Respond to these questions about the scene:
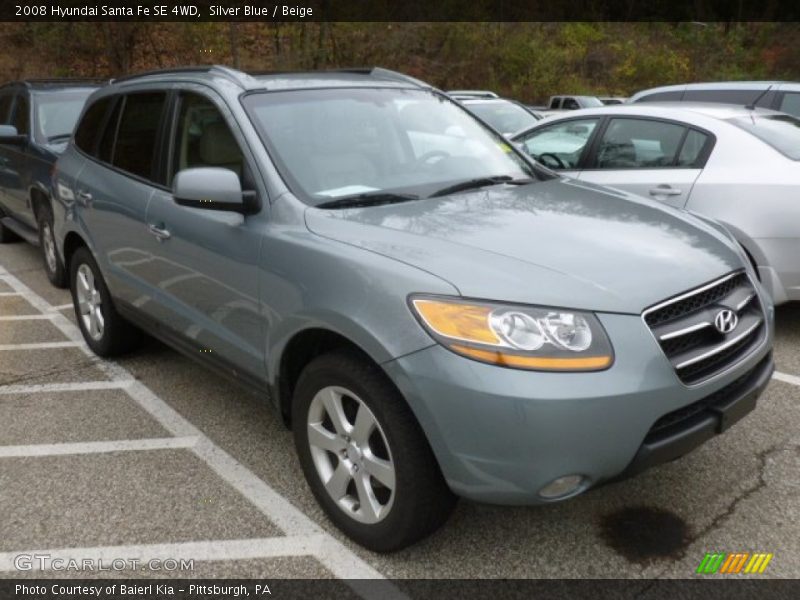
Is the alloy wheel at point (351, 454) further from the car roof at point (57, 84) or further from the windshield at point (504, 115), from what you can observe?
the windshield at point (504, 115)

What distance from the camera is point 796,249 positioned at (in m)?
4.27

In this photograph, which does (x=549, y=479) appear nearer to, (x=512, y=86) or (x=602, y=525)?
(x=602, y=525)

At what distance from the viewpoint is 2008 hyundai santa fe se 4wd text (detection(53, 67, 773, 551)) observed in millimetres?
2160

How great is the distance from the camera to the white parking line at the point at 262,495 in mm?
2562

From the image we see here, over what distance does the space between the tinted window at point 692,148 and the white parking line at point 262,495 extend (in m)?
3.55

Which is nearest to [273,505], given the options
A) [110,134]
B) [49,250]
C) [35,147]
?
[110,134]

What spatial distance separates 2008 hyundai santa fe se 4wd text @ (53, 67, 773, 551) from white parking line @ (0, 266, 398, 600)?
4.2 inches

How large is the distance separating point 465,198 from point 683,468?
151 centimetres

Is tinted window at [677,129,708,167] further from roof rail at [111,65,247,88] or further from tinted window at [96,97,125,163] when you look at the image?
tinted window at [96,97,125,163]

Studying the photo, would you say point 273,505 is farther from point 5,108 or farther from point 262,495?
point 5,108

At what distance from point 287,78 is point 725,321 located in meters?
2.29

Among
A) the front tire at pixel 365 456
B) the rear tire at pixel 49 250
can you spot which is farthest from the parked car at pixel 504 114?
the front tire at pixel 365 456

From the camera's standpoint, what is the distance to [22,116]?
7148 mm

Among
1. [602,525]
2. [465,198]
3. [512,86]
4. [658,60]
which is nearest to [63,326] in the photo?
[465,198]
